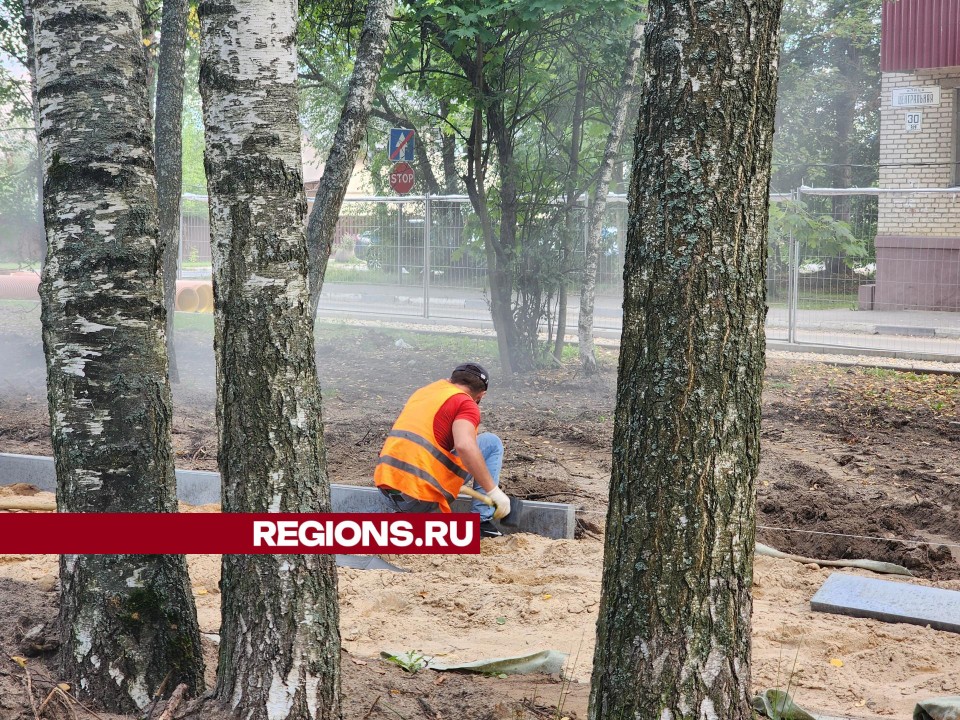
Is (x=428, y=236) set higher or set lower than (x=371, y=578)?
higher

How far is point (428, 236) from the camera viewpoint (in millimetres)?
15523

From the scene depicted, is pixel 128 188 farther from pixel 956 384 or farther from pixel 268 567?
pixel 956 384

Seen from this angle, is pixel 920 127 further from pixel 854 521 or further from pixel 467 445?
pixel 467 445

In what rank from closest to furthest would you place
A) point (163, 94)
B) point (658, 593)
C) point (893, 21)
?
1. point (658, 593)
2. point (163, 94)
3. point (893, 21)

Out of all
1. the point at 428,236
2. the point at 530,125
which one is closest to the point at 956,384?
the point at 530,125

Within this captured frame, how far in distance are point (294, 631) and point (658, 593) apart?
1161mm

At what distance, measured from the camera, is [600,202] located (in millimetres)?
11648

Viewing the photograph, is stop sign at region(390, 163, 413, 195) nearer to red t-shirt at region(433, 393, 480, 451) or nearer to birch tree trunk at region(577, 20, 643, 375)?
birch tree trunk at region(577, 20, 643, 375)

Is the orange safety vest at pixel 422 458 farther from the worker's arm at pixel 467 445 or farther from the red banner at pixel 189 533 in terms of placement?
the red banner at pixel 189 533

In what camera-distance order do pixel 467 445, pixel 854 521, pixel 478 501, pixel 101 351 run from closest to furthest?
pixel 101 351
pixel 467 445
pixel 478 501
pixel 854 521

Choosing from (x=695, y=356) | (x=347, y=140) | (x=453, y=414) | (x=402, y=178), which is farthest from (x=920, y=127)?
(x=695, y=356)

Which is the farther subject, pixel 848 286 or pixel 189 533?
pixel 848 286

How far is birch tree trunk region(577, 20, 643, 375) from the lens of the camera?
11.1m

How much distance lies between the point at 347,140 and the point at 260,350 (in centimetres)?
459
